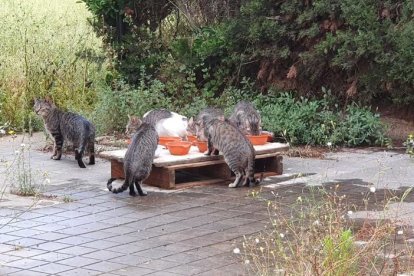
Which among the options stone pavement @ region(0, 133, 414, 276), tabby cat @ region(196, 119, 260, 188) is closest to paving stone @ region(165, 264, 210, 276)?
stone pavement @ region(0, 133, 414, 276)

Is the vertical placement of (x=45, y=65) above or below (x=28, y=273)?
above

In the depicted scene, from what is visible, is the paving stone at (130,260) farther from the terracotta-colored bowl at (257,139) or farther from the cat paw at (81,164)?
the cat paw at (81,164)

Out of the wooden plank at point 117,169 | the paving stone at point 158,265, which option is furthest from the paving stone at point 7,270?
the wooden plank at point 117,169

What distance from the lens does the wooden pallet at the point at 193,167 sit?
9.89 metres

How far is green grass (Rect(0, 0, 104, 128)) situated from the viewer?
14375mm

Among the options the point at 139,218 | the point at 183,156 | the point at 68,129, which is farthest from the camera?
the point at 68,129

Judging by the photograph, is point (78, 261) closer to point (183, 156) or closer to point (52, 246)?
point (52, 246)

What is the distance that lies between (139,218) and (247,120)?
288 centimetres

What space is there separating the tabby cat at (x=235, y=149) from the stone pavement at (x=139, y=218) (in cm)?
23

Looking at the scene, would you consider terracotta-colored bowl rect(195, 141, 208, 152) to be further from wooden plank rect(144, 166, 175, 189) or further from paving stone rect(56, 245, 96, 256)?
paving stone rect(56, 245, 96, 256)

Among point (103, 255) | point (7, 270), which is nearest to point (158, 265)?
point (103, 255)

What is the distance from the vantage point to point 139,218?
28.2 feet

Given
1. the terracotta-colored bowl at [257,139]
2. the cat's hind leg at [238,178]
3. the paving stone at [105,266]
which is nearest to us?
the paving stone at [105,266]

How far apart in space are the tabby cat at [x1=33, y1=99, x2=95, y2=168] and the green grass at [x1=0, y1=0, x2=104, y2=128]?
5.90ft
